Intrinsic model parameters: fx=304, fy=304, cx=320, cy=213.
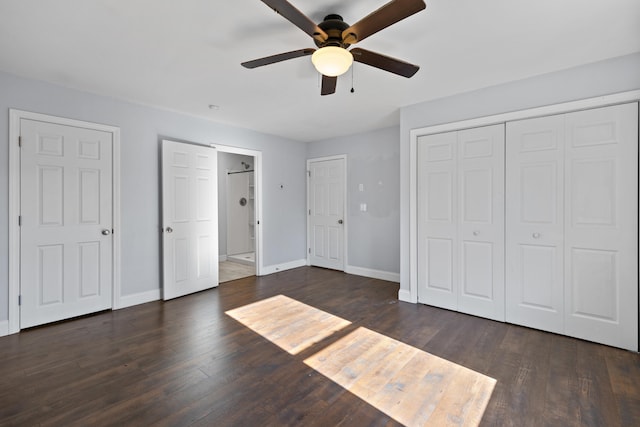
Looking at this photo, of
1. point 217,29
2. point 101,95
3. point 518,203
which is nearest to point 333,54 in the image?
point 217,29

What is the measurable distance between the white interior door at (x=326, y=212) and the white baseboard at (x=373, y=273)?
210 millimetres

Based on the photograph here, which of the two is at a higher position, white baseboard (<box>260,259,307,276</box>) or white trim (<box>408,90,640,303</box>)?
white trim (<box>408,90,640,303</box>)

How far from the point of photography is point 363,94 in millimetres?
3410

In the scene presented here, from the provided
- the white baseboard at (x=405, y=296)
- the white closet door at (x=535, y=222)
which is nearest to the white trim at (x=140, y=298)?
the white baseboard at (x=405, y=296)

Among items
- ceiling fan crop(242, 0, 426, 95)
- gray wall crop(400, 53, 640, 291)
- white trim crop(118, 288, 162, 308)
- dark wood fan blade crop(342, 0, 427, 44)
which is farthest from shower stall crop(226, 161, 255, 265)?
→ dark wood fan blade crop(342, 0, 427, 44)

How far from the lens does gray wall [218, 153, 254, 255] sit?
6766 mm

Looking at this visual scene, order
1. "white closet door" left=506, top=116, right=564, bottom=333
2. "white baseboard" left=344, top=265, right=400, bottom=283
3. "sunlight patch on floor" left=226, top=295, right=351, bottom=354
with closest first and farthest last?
"sunlight patch on floor" left=226, top=295, right=351, bottom=354 < "white closet door" left=506, top=116, right=564, bottom=333 < "white baseboard" left=344, top=265, right=400, bottom=283

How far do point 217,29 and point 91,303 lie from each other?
125 inches

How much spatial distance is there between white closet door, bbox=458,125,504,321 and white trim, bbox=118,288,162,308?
3.70 m

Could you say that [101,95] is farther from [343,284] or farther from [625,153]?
[625,153]

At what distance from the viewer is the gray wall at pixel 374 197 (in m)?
4.82

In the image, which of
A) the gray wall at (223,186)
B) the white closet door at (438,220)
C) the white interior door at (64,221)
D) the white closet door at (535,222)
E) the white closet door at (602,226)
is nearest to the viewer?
the white closet door at (602,226)

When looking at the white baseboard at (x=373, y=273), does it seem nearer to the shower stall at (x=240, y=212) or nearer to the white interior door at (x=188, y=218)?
the white interior door at (x=188, y=218)

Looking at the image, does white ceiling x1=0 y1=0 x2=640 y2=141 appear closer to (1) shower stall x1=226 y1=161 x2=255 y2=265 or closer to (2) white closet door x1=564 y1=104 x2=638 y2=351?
(2) white closet door x1=564 y1=104 x2=638 y2=351
